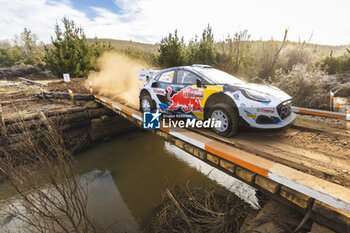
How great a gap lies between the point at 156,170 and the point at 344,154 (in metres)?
5.51

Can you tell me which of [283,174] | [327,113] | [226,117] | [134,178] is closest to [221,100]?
[226,117]

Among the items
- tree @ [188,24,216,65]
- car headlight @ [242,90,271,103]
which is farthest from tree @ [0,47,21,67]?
car headlight @ [242,90,271,103]

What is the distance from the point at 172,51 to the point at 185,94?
37.3ft

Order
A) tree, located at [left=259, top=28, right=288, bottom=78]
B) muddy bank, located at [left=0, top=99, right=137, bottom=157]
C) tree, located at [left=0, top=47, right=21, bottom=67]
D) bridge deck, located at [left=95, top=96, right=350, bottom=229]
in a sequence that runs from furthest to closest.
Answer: tree, located at [left=0, top=47, right=21, bottom=67] < tree, located at [left=259, top=28, right=288, bottom=78] < muddy bank, located at [left=0, top=99, right=137, bottom=157] < bridge deck, located at [left=95, top=96, right=350, bottom=229]

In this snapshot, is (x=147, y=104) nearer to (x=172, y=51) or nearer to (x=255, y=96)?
(x=255, y=96)

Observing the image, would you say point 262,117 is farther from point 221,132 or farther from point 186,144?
point 186,144

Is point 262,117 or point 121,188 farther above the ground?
point 262,117

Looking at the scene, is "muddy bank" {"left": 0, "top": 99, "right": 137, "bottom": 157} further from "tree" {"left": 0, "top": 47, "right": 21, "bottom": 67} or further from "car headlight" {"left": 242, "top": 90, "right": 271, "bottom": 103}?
"tree" {"left": 0, "top": 47, "right": 21, "bottom": 67}

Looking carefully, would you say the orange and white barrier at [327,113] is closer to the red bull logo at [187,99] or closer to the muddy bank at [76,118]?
the red bull logo at [187,99]

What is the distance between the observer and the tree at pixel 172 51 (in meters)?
14.3

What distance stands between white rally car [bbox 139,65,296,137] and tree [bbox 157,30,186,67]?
401 inches

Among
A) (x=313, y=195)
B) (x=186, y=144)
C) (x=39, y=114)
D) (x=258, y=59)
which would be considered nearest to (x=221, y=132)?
(x=186, y=144)

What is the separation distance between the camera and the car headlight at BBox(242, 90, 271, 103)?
3.08 meters

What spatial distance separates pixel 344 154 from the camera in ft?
9.28
